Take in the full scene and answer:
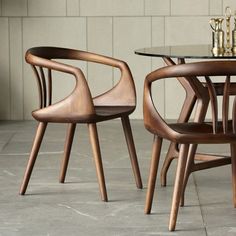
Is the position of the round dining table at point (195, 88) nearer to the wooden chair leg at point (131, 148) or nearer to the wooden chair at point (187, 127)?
the wooden chair leg at point (131, 148)

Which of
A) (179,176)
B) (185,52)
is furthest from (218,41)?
(179,176)

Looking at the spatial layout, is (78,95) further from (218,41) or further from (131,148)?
(218,41)

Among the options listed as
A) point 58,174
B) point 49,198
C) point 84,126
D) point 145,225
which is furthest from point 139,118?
point 145,225

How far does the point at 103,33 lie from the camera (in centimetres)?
818

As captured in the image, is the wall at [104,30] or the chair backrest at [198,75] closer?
the chair backrest at [198,75]

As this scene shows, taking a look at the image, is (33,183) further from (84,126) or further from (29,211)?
(84,126)

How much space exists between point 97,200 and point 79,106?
0.56m

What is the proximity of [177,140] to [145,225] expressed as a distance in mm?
497

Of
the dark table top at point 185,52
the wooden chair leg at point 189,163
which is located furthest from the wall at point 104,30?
the wooden chair leg at point 189,163

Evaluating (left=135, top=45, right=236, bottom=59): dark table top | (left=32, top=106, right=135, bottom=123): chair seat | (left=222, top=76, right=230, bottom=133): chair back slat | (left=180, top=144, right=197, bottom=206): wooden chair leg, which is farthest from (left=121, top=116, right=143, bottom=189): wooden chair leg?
(left=222, top=76, right=230, bottom=133): chair back slat

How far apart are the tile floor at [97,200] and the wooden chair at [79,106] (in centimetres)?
15

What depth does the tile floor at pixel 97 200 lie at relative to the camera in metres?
4.25

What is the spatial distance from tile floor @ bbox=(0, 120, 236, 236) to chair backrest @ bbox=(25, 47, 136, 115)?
54 cm

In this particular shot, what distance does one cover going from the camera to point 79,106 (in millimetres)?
4797
